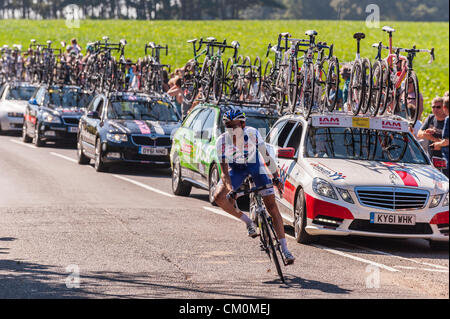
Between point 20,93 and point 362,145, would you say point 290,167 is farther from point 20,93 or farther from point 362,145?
point 20,93

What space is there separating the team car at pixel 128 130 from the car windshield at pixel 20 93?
401 inches

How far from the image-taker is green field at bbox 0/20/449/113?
39719mm

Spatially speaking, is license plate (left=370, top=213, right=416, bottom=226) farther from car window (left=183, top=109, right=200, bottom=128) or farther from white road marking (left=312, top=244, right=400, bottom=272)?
car window (left=183, top=109, right=200, bottom=128)

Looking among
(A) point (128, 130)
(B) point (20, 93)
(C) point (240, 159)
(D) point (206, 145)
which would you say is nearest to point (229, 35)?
(B) point (20, 93)

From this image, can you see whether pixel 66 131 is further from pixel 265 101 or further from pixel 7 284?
pixel 7 284

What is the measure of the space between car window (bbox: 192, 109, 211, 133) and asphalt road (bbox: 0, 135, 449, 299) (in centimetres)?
121

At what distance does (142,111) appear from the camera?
2148cm

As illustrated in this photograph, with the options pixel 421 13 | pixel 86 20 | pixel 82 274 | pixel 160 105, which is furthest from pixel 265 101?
pixel 421 13

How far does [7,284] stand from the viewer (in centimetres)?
867

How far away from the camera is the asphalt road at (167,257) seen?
8617mm

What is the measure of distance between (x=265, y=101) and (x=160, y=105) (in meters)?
3.87

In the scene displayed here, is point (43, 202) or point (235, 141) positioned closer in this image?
point (235, 141)

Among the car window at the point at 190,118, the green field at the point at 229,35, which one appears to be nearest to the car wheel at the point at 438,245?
the car window at the point at 190,118
